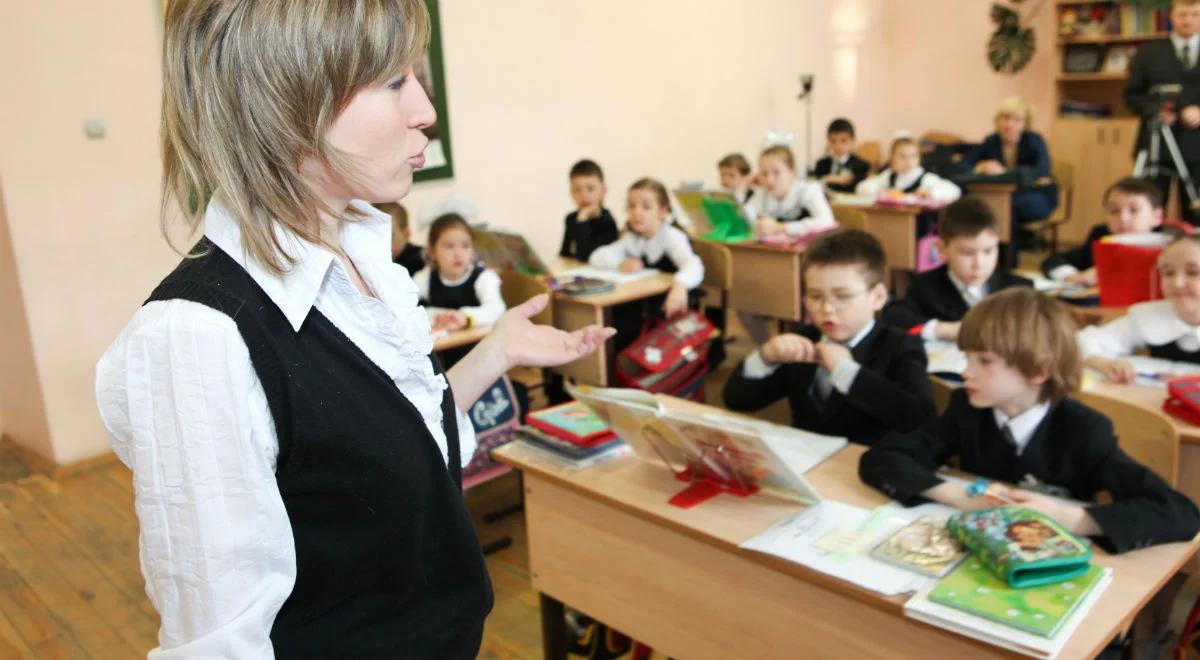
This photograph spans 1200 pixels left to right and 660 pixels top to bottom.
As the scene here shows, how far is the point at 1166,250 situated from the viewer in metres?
2.75

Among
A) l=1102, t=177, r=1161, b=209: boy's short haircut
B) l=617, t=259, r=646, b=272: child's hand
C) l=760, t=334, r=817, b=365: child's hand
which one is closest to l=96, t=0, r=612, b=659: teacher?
l=760, t=334, r=817, b=365: child's hand

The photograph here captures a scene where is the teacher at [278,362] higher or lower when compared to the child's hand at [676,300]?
higher

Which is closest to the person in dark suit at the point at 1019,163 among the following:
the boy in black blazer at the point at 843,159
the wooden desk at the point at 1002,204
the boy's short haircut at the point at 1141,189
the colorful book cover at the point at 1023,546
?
the wooden desk at the point at 1002,204

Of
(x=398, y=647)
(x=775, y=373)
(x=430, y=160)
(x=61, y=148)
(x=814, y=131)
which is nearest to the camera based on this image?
(x=398, y=647)

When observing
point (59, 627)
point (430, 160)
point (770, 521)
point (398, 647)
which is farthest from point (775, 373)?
point (430, 160)

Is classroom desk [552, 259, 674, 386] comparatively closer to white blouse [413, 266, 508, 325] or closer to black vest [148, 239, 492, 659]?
white blouse [413, 266, 508, 325]

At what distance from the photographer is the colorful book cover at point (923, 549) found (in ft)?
4.99

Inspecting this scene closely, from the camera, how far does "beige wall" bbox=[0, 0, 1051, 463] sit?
396 centimetres

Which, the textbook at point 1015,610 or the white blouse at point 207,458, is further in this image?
the textbook at point 1015,610

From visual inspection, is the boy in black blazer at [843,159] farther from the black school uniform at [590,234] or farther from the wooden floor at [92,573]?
the wooden floor at [92,573]

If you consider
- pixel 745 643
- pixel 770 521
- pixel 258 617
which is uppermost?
pixel 258 617

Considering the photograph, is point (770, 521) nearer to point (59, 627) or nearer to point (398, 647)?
point (398, 647)

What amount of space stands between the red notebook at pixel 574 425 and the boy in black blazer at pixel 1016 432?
552mm

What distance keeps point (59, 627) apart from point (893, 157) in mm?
5186
